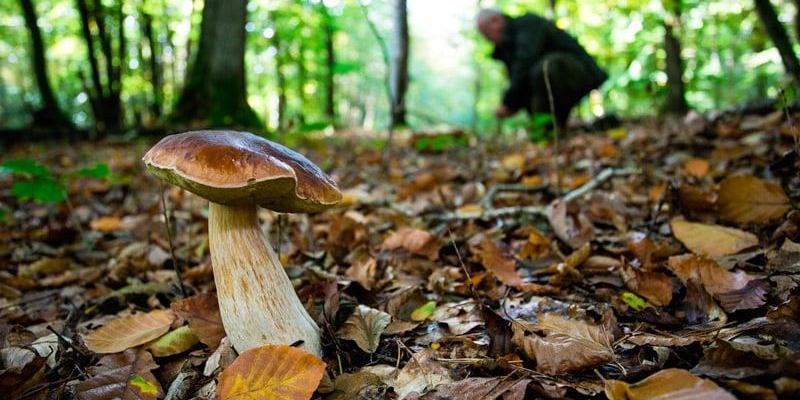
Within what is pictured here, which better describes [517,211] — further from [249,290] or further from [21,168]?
[21,168]

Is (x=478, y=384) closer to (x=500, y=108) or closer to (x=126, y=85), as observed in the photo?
(x=500, y=108)

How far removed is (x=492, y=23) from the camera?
6426mm

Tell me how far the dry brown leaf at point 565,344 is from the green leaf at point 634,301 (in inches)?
8.6

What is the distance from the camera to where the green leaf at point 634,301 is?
1.60m

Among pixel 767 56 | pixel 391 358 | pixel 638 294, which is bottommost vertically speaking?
pixel 391 358

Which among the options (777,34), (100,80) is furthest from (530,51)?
(100,80)

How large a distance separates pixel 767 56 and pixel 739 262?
4.97 m

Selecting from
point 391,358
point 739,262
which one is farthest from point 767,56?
point 391,358

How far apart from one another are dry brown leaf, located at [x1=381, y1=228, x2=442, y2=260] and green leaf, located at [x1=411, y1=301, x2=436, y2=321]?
0.51m

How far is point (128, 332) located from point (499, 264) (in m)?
1.46

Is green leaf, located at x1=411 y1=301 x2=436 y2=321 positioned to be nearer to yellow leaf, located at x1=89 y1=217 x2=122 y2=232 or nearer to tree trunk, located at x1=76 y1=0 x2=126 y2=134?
yellow leaf, located at x1=89 y1=217 x2=122 y2=232

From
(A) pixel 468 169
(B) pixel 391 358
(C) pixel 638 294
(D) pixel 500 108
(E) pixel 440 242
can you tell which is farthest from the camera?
(D) pixel 500 108

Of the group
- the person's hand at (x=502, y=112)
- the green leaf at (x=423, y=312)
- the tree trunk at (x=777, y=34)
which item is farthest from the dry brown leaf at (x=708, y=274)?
the person's hand at (x=502, y=112)

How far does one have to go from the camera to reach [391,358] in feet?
4.97
